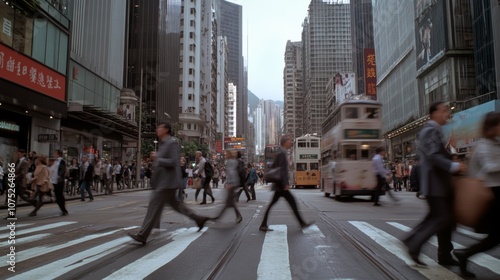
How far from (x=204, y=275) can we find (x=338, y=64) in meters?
121

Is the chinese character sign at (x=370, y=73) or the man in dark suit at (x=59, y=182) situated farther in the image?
the chinese character sign at (x=370, y=73)

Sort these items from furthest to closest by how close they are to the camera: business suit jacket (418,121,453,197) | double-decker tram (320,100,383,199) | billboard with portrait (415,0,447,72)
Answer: billboard with portrait (415,0,447,72) < double-decker tram (320,100,383,199) < business suit jacket (418,121,453,197)

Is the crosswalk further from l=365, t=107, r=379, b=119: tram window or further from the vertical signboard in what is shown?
the vertical signboard

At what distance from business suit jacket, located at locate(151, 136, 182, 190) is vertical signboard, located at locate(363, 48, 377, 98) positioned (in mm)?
63477

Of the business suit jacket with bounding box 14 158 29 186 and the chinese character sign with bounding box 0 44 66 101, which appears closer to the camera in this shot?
the business suit jacket with bounding box 14 158 29 186

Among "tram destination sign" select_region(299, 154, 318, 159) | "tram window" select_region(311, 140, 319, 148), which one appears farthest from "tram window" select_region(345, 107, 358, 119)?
"tram destination sign" select_region(299, 154, 318, 159)

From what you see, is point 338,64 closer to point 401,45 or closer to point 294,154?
point 401,45

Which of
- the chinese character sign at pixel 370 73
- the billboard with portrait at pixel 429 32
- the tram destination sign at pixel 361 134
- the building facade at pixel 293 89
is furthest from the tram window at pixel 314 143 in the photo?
the building facade at pixel 293 89

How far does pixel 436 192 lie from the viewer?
4.32m

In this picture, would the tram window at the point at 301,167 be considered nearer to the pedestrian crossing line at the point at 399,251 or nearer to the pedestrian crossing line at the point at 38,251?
the pedestrian crossing line at the point at 399,251

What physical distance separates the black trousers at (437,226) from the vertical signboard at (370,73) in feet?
210

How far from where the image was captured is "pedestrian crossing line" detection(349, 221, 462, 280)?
4.08 m

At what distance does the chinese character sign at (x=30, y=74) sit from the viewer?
18034mm

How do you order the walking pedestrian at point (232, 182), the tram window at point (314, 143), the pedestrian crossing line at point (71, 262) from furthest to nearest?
the tram window at point (314, 143), the walking pedestrian at point (232, 182), the pedestrian crossing line at point (71, 262)
